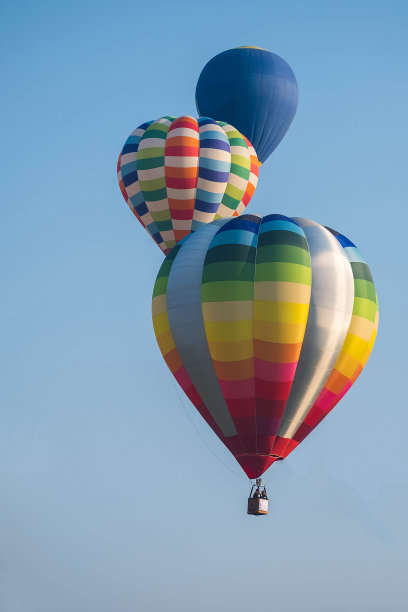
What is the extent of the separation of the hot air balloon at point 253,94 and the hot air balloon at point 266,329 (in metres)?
8.45

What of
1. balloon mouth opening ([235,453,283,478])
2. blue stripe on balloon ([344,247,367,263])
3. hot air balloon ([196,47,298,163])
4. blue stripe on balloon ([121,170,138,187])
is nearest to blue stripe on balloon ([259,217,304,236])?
blue stripe on balloon ([344,247,367,263])

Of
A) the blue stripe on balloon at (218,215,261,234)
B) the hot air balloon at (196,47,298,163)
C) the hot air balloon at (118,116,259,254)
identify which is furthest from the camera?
the hot air balloon at (196,47,298,163)

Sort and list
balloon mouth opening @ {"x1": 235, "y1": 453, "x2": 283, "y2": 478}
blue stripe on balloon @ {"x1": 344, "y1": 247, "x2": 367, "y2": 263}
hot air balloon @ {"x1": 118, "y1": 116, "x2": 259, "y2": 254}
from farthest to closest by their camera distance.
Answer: hot air balloon @ {"x1": 118, "y1": 116, "x2": 259, "y2": 254}
blue stripe on balloon @ {"x1": 344, "y1": 247, "x2": 367, "y2": 263}
balloon mouth opening @ {"x1": 235, "y1": 453, "x2": 283, "y2": 478}

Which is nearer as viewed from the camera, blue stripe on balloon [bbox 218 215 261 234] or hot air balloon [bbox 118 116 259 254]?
blue stripe on balloon [bbox 218 215 261 234]

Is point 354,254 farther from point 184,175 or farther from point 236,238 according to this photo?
point 184,175

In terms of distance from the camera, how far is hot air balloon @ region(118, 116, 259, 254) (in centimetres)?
3047

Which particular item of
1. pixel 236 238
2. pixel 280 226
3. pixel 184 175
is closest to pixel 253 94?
pixel 184 175

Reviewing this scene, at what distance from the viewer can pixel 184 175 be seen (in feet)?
99.8

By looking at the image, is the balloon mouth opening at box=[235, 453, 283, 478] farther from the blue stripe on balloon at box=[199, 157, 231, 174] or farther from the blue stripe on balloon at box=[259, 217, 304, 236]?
the blue stripe on balloon at box=[199, 157, 231, 174]

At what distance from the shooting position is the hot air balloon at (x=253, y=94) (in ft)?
109

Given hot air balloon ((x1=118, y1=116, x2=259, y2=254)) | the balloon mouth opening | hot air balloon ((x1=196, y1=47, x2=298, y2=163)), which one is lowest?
the balloon mouth opening

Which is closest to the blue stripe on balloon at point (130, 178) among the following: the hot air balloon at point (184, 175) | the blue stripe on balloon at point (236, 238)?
the hot air balloon at point (184, 175)

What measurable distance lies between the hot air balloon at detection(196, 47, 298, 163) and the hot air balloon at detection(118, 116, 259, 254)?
1720 mm

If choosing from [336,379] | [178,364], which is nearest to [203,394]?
[178,364]
